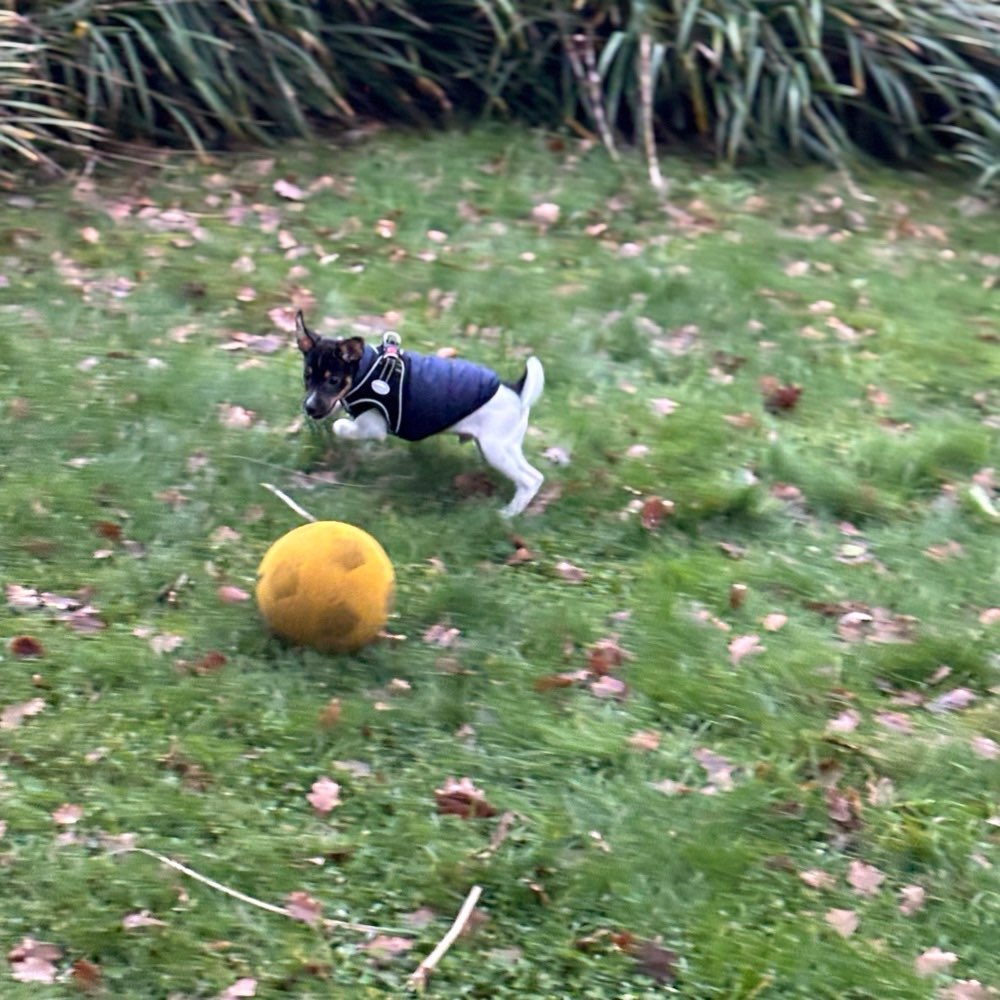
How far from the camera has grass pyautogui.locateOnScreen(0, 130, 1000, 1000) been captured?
3.27 m

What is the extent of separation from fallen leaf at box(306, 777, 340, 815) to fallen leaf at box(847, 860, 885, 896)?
1407 millimetres

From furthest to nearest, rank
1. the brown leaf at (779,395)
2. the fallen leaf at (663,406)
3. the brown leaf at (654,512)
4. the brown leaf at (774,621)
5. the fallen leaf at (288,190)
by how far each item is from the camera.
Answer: the fallen leaf at (288,190) < the brown leaf at (779,395) < the fallen leaf at (663,406) < the brown leaf at (654,512) < the brown leaf at (774,621)

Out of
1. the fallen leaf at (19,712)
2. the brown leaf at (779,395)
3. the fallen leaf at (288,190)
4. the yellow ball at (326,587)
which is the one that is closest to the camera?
the fallen leaf at (19,712)

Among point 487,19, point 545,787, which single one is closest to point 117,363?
point 545,787

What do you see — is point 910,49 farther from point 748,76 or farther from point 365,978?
point 365,978

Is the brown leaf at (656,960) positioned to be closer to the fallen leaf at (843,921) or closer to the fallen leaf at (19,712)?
the fallen leaf at (843,921)

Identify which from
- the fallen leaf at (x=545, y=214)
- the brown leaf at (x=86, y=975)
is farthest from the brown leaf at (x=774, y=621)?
the fallen leaf at (x=545, y=214)

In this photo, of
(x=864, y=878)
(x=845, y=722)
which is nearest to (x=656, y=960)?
(x=864, y=878)

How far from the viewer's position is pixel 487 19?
8156 mm

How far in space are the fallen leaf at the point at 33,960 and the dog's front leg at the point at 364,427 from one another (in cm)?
214

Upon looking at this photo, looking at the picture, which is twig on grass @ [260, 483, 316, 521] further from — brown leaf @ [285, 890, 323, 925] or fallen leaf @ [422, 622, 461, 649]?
brown leaf @ [285, 890, 323, 925]

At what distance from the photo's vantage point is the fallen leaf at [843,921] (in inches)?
130

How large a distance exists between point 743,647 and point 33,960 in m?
2.35

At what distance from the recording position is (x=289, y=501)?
4738 mm
